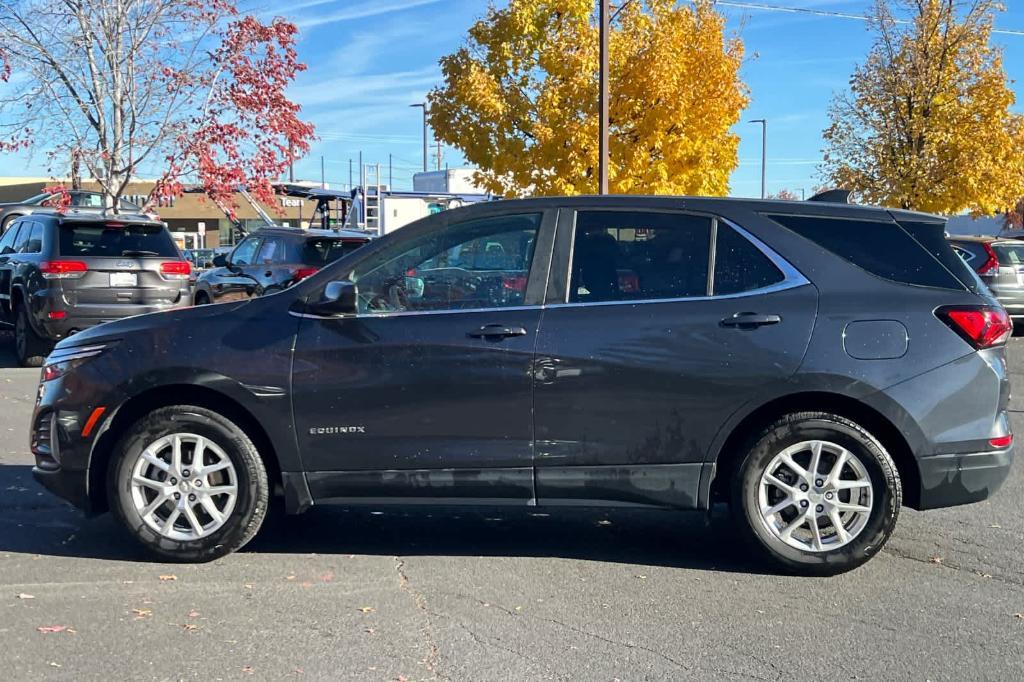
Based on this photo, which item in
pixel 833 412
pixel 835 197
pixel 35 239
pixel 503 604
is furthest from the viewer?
pixel 35 239

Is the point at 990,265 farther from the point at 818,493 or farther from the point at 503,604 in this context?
the point at 503,604

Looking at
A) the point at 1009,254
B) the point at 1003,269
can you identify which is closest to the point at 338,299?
the point at 1003,269

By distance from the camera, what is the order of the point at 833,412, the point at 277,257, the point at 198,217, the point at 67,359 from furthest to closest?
the point at 198,217
the point at 277,257
the point at 67,359
the point at 833,412

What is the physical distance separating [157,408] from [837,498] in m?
3.31

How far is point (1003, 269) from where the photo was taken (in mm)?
16859

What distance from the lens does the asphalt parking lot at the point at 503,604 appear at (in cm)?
403

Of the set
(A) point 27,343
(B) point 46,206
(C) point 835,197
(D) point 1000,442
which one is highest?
(B) point 46,206

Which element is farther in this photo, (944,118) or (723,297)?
(944,118)

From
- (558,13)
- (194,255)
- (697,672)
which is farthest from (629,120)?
(194,255)

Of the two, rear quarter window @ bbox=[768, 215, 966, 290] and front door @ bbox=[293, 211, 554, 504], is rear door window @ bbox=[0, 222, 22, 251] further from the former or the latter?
rear quarter window @ bbox=[768, 215, 966, 290]

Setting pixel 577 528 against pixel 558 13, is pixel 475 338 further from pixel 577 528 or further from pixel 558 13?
pixel 558 13

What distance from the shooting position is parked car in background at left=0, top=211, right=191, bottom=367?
12625 millimetres

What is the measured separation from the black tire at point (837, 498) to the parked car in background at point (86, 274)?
956 centimetres

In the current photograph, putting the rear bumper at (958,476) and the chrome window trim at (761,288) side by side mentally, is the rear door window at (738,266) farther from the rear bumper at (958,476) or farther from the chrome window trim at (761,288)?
the rear bumper at (958,476)
